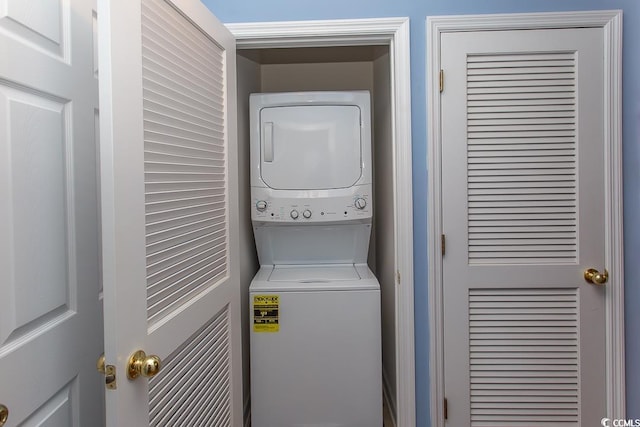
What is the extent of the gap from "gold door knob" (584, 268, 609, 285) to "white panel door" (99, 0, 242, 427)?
144cm

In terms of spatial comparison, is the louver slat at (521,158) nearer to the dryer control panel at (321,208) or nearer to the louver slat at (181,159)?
the dryer control panel at (321,208)

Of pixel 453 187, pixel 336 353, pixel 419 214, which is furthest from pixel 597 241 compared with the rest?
pixel 336 353

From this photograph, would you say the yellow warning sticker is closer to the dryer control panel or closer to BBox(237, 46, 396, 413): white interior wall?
BBox(237, 46, 396, 413): white interior wall

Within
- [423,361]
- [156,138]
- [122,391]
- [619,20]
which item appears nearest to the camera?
[122,391]

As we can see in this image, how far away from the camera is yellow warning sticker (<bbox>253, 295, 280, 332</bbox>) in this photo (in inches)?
71.3

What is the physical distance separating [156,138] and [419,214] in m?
1.05

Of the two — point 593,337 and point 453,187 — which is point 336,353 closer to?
point 453,187

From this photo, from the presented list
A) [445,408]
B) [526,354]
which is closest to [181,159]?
[445,408]

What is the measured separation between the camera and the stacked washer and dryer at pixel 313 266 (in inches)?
70.8

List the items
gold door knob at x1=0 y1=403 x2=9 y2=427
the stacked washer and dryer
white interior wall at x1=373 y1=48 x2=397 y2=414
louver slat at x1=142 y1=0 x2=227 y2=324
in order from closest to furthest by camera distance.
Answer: gold door knob at x1=0 y1=403 x2=9 y2=427, louver slat at x1=142 y1=0 x2=227 y2=324, the stacked washer and dryer, white interior wall at x1=373 y1=48 x2=397 y2=414

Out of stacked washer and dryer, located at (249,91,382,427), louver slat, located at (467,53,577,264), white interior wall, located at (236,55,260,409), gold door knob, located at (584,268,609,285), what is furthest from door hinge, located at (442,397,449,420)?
white interior wall, located at (236,55,260,409)

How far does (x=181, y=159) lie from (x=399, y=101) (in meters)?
0.92

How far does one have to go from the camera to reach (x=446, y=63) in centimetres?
154

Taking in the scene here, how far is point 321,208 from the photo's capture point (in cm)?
203
